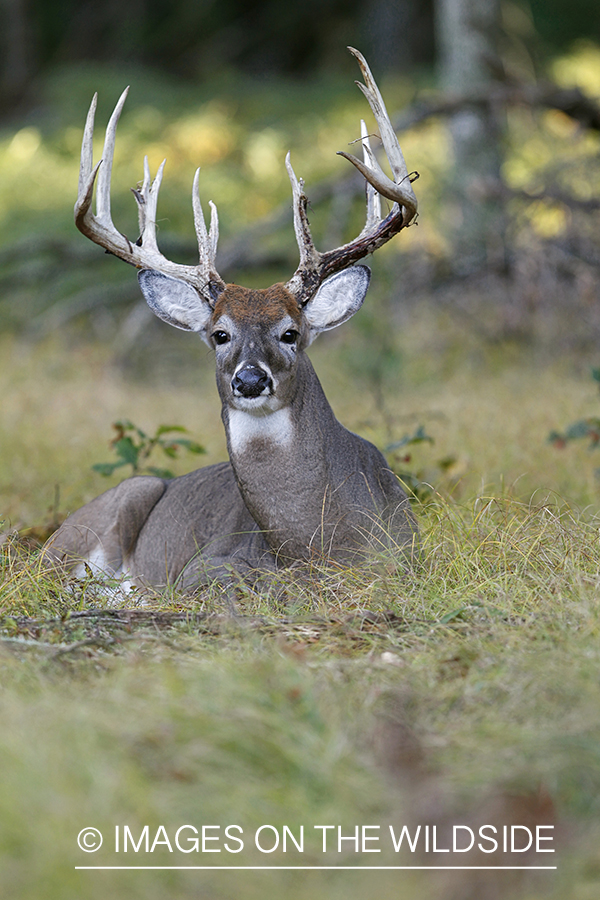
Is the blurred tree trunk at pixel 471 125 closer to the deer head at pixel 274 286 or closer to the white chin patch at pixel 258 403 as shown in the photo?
the deer head at pixel 274 286

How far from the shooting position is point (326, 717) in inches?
100

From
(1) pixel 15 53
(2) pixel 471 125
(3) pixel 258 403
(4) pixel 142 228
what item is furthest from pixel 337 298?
(1) pixel 15 53

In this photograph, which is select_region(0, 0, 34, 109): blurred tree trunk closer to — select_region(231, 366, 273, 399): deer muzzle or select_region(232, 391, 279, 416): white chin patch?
select_region(232, 391, 279, 416): white chin patch

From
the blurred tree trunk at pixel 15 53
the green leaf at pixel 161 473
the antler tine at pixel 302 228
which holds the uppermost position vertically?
the blurred tree trunk at pixel 15 53

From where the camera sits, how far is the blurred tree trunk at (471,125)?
966cm

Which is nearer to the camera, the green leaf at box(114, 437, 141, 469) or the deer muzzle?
the deer muzzle

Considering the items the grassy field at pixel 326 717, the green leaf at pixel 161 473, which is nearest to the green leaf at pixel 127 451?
the green leaf at pixel 161 473

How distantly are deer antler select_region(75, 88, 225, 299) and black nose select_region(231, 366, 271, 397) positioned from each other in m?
0.66

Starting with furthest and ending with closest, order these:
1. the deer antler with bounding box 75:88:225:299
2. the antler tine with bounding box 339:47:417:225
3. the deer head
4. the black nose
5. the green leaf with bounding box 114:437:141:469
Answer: the green leaf with bounding box 114:437:141:469 < the deer antler with bounding box 75:88:225:299 < the deer head < the antler tine with bounding box 339:47:417:225 < the black nose

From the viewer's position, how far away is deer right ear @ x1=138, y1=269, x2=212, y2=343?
177 inches

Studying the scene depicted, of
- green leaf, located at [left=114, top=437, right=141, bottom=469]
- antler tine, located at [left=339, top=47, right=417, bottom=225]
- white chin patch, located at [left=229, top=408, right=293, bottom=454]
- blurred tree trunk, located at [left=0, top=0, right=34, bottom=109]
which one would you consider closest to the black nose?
white chin patch, located at [left=229, top=408, right=293, bottom=454]

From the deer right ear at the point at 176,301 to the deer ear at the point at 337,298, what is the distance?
1.43ft

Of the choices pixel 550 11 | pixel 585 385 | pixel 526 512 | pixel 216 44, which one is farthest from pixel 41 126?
pixel 526 512

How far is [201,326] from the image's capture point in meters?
4.52
